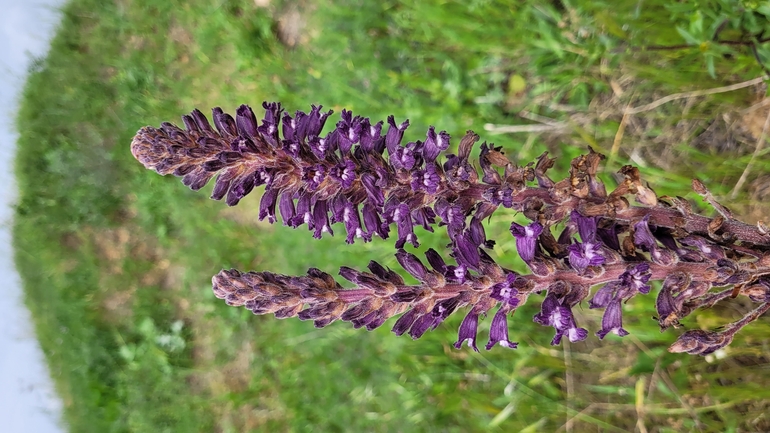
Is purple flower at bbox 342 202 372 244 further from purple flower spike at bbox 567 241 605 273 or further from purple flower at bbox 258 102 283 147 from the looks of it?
purple flower spike at bbox 567 241 605 273

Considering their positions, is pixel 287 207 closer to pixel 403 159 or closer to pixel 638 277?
pixel 403 159

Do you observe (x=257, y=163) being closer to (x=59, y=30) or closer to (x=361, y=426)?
(x=361, y=426)

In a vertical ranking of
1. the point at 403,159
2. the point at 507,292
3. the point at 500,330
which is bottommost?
the point at 500,330

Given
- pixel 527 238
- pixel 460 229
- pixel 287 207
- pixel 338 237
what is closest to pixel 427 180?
pixel 460 229

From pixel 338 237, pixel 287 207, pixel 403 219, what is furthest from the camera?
pixel 338 237

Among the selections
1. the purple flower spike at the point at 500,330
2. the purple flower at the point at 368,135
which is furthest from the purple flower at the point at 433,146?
the purple flower spike at the point at 500,330

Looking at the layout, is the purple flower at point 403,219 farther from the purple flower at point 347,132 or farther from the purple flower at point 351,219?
the purple flower at point 347,132

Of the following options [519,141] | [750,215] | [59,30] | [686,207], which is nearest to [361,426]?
[519,141]
